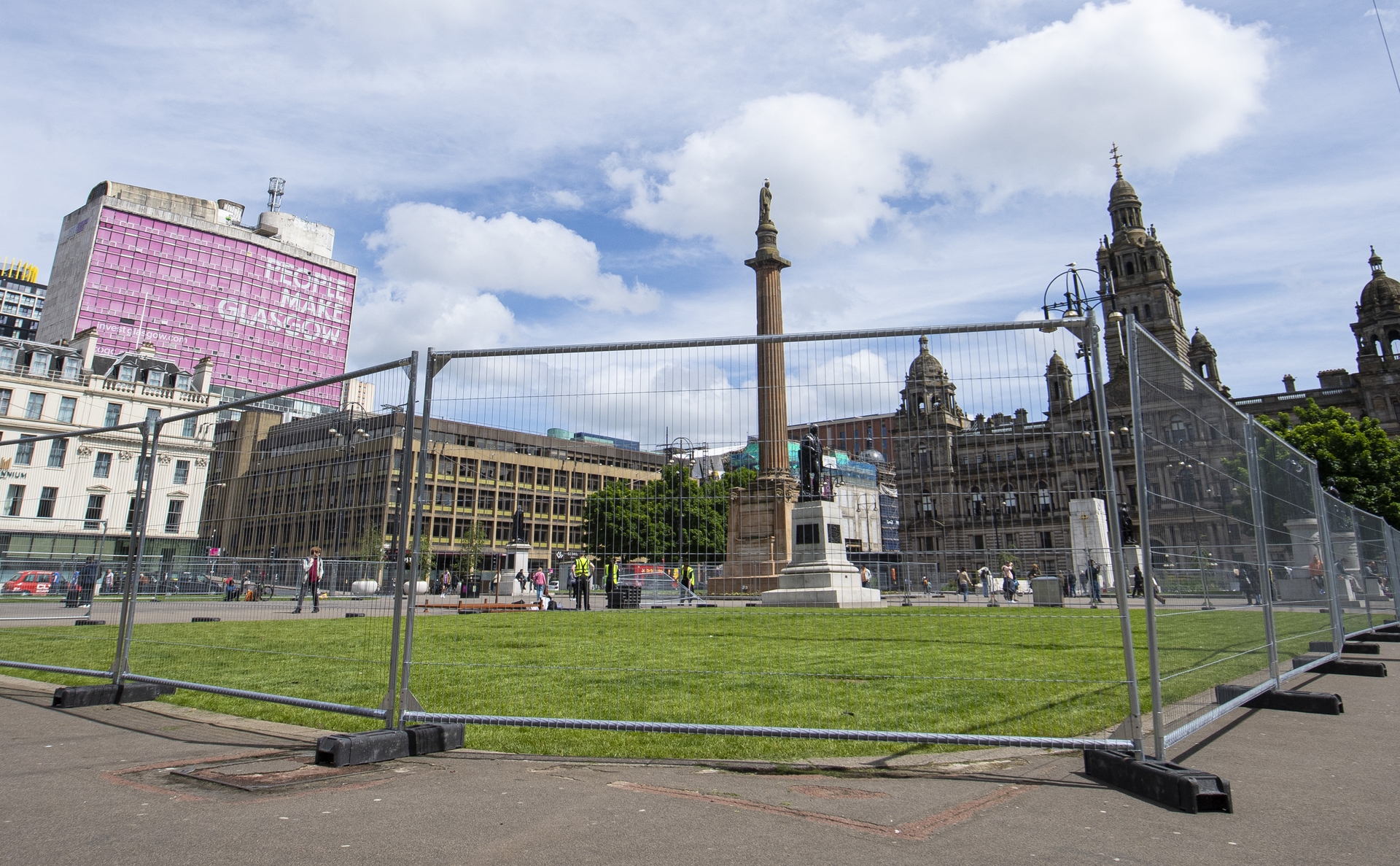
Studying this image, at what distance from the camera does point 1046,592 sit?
6.45 m

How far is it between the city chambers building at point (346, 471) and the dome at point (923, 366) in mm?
2241

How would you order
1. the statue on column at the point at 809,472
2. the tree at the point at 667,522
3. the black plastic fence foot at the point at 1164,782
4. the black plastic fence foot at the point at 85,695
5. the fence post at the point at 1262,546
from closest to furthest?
the black plastic fence foot at the point at 1164,782 → the tree at the point at 667,522 → the fence post at the point at 1262,546 → the black plastic fence foot at the point at 85,695 → the statue on column at the point at 809,472

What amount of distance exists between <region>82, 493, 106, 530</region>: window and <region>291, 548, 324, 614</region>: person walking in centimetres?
312

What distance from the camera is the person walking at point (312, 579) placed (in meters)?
9.34

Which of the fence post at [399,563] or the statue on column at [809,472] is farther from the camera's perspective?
the statue on column at [809,472]

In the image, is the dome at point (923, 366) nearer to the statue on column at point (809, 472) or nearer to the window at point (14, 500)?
the window at point (14, 500)

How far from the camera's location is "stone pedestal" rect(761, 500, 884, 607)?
22078 mm

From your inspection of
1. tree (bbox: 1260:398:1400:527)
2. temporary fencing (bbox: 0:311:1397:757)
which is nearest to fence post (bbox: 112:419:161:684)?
temporary fencing (bbox: 0:311:1397:757)

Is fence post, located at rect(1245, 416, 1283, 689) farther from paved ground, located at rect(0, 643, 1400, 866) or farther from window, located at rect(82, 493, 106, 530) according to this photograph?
window, located at rect(82, 493, 106, 530)

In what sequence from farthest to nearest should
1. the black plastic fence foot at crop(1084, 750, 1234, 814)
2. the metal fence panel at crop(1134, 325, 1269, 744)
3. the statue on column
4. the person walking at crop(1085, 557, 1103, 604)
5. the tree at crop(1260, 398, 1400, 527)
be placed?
the tree at crop(1260, 398, 1400, 527)
the statue on column
the person walking at crop(1085, 557, 1103, 604)
the metal fence panel at crop(1134, 325, 1269, 744)
the black plastic fence foot at crop(1084, 750, 1234, 814)

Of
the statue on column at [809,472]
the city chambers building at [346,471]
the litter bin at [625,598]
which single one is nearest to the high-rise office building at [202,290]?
the statue on column at [809,472]

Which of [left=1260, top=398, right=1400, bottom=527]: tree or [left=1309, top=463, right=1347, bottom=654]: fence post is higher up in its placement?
[left=1260, top=398, right=1400, bottom=527]: tree

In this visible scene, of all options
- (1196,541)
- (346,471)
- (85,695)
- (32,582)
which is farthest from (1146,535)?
(32,582)

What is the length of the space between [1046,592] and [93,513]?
12947 millimetres
